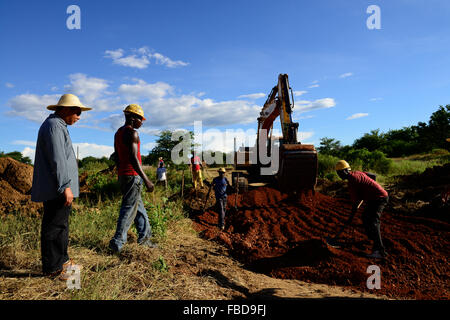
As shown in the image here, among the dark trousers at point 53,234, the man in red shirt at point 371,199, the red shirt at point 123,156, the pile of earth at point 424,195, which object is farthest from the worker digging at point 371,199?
the dark trousers at point 53,234

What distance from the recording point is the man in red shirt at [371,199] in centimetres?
505

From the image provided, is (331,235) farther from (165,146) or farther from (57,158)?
(165,146)

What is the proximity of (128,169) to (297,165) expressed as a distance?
554 cm

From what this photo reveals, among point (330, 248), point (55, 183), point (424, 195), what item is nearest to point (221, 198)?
point (330, 248)

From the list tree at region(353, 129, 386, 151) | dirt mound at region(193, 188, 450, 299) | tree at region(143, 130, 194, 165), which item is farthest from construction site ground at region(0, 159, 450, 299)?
tree at region(353, 129, 386, 151)

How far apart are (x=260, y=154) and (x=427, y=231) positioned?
21.2ft

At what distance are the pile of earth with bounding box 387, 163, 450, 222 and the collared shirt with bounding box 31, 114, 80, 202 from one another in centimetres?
669

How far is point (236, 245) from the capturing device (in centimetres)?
583

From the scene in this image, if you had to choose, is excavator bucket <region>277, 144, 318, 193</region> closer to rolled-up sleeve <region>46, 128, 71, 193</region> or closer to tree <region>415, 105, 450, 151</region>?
rolled-up sleeve <region>46, 128, 71, 193</region>

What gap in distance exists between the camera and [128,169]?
12.7 feet

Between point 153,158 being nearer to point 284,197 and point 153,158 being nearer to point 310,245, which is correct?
point 284,197

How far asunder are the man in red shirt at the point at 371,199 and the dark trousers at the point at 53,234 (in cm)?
434
